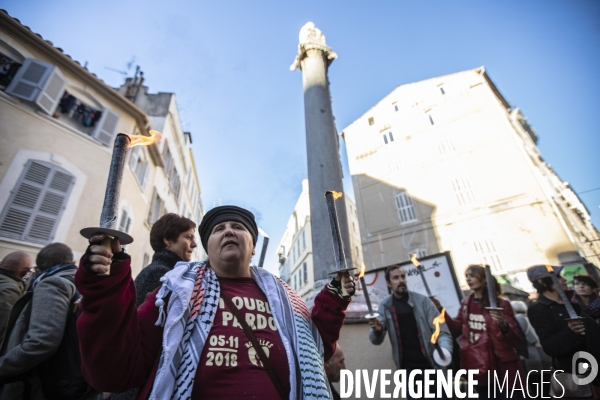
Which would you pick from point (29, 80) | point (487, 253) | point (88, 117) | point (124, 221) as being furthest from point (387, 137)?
point (29, 80)

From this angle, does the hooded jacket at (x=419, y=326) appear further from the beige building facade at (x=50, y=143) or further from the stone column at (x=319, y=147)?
the beige building facade at (x=50, y=143)

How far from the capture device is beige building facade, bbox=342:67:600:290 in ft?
49.0

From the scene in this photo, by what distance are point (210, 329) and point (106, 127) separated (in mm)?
11358

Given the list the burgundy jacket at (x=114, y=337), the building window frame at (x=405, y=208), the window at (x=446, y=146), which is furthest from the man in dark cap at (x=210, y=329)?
the window at (x=446, y=146)

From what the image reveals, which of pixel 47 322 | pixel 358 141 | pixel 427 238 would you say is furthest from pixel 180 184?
pixel 47 322

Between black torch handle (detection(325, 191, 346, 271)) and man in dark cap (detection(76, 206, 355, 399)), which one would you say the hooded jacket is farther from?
black torch handle (detection(325, 191, 346, 271))

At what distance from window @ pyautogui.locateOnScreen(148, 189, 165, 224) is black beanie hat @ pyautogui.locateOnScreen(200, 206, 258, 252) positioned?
1291cm

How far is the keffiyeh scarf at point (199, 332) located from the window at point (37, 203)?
329 inches

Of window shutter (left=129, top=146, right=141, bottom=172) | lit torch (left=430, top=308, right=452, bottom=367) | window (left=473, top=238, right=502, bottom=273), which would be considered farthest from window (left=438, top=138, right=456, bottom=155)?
lit torch (left=430, top=308, right=452, bottom=367)

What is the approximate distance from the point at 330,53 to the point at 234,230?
26.5 ft

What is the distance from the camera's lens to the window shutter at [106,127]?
9.83m

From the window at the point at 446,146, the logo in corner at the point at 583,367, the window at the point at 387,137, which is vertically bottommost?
the logo in corner at the point at 583,367

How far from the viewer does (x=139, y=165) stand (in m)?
12.2

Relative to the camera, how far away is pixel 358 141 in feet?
81.3
